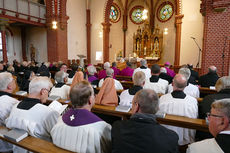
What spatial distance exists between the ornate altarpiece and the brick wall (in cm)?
658

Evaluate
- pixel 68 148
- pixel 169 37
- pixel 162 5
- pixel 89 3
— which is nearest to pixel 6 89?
pixel 68 148

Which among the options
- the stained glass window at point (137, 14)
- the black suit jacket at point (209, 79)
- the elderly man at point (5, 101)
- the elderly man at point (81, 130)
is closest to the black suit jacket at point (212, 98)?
the elderly man at point (81, 130)

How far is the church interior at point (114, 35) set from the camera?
8047mm

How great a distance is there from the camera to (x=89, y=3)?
14.3 metres

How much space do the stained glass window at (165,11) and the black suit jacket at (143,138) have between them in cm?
1608

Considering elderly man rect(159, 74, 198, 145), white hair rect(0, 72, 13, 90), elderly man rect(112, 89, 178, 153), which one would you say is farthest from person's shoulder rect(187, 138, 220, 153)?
white hair rect(0, 72, 13, 90)

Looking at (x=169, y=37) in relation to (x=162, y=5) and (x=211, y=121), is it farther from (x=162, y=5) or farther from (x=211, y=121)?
(x=211, y=121)

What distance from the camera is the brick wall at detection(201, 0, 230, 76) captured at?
7.83m

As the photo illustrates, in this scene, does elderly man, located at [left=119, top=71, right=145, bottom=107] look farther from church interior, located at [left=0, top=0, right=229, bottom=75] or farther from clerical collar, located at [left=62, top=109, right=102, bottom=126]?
church interior, located at [left=0, top=0, right=229, bottom=75]

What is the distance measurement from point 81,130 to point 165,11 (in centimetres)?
1659

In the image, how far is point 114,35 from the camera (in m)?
16.8

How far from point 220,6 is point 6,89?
28.9ft

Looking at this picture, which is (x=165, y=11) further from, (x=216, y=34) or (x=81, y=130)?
(x=81, y=130)

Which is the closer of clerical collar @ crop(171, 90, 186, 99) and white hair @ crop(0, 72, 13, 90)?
white hair @ crop(0, 72, 13, 90)
